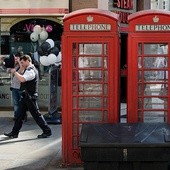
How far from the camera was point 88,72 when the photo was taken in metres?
6.70

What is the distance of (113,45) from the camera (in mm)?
6570

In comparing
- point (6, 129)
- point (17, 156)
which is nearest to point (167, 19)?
point (17, 156)

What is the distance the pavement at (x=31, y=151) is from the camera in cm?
699

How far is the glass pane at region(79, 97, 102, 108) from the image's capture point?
6745 mm

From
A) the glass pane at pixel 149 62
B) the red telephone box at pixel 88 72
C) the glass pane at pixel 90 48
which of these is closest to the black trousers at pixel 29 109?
the red telephone box at pixel 88 72

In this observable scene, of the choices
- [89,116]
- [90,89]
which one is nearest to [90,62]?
[90,89]

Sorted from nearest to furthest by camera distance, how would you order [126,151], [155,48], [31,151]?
1. [126,151]
2. [155,48]
3. [31,151]

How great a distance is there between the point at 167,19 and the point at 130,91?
1.11m

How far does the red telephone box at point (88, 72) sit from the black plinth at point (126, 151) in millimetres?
1200

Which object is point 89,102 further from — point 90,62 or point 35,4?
point 35,4

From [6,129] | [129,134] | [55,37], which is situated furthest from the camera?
[55,37]

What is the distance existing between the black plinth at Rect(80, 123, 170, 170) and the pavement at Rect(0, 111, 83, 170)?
1386mm

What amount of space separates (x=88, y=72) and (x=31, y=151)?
6.80 feet

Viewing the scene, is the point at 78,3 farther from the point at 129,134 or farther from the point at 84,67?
the point at 129,134
